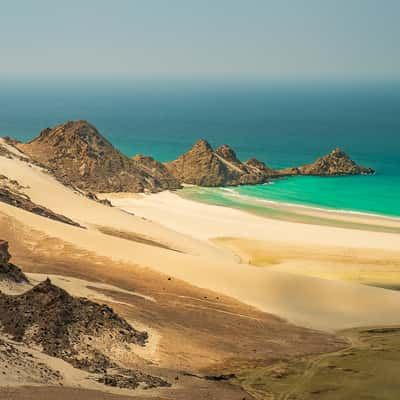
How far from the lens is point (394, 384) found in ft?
70.8

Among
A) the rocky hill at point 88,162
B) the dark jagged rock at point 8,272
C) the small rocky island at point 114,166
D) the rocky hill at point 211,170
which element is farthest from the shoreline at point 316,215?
the dark jagged rock at point 8,272

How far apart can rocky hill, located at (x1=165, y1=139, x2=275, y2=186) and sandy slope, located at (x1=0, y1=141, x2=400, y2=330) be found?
1547cm

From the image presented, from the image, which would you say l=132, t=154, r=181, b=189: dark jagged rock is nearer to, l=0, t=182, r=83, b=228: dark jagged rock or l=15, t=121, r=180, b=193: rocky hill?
l=15, t=121, r=180, b=193: rocky hill

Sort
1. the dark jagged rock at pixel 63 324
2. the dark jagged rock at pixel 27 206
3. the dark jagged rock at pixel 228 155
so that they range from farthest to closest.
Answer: the dark jagged rock at pixel 228 155 < the dark jagged rock at pixel 27 206 < the dark jagged rock at pixel 63 324

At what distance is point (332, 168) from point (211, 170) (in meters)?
14.6

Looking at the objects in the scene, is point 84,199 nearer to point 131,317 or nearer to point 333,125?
point 131,317

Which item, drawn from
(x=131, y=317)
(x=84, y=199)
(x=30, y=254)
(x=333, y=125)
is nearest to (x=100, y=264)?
(x=30, y=254)

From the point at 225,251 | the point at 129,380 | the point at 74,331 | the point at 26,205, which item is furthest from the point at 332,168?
the point at 129,380

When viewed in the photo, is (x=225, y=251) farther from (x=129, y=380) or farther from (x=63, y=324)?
(x=129, y=380)

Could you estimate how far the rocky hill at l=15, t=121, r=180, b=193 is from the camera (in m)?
67.8

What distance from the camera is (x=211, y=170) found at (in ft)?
248

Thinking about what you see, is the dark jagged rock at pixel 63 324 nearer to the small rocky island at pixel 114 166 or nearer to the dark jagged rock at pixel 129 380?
the dark jagged rock at pixel 129 380

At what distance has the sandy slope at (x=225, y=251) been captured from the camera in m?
31.2

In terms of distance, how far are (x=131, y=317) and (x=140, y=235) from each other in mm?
19664
